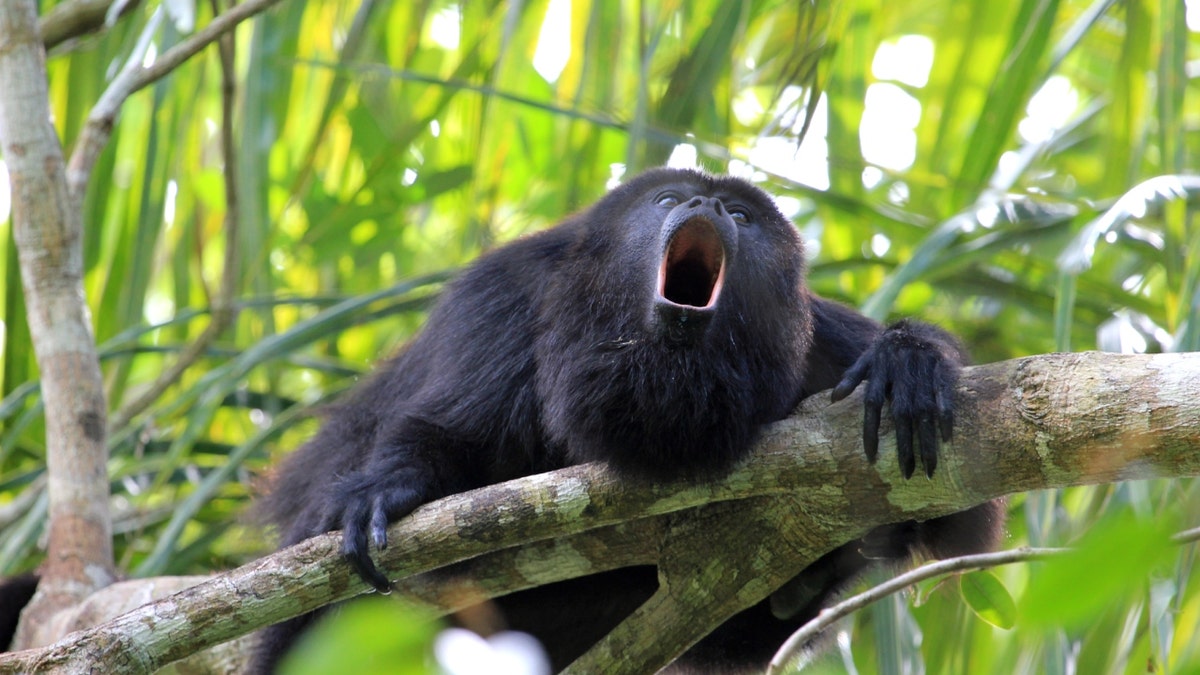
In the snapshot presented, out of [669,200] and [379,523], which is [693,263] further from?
[379,523]

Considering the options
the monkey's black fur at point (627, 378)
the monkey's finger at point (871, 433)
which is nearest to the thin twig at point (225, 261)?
the monkey's black fur at point (627, 378)

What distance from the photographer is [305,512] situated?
2.56m

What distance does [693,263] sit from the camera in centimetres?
241

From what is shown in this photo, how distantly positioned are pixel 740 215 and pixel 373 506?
3.08ft

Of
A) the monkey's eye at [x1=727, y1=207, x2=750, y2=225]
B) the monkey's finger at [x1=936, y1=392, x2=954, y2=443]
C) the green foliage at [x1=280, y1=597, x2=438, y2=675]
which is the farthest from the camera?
the monkey's eye at [x1=727, y1=207, x2=750, y2=225]

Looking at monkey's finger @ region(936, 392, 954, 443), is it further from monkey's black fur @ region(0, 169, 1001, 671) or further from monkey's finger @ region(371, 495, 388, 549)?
monkey's finger @ region(371, 495, 388, 549)

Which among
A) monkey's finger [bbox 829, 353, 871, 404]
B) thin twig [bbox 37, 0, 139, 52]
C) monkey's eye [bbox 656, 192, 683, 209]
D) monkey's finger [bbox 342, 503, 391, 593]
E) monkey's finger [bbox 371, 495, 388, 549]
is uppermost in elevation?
thin twig [bbox 37, 0, 139, 52]

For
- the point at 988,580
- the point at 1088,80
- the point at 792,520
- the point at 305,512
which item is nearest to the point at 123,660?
the point at 305,512

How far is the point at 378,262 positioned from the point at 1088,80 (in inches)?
118

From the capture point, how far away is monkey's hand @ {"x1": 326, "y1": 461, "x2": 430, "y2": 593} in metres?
1.91

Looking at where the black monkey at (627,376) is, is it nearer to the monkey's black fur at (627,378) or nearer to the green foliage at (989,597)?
the monkey's black fur at (627,378)

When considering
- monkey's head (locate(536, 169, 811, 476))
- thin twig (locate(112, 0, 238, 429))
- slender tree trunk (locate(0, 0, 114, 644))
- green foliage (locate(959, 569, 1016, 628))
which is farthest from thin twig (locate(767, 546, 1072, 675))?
thin twig (locate(112, 0, 238, 429))

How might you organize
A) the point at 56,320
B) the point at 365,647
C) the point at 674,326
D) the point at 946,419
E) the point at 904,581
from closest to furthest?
1. the point at 365,647
2. the point at 904,581
3. the point at 946,419
4. the point at 674,326
5. the point at 56,320

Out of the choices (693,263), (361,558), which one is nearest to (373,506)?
(361,558)
